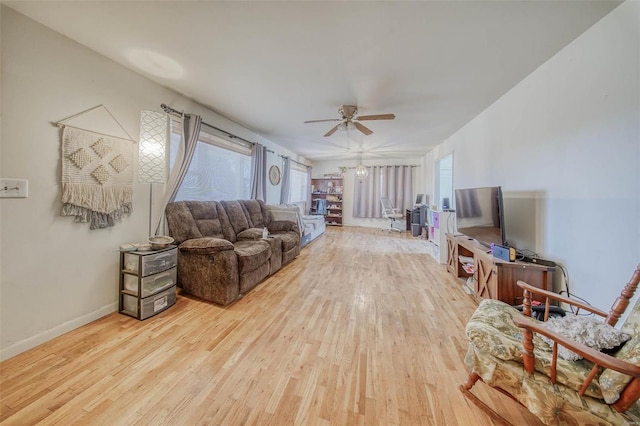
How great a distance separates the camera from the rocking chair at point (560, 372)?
84cm

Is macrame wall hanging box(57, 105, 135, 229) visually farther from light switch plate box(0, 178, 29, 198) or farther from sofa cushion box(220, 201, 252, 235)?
sofa cushion box(220, 201, 252, 235)

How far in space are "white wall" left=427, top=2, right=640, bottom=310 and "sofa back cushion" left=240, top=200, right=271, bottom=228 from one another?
3.58m

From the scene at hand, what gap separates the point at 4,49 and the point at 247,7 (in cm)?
168

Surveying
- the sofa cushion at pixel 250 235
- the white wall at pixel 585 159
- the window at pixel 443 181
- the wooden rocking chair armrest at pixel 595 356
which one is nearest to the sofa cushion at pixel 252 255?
the sofa cushion at pixel 250 235

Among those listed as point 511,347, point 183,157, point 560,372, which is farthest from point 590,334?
point 183,157

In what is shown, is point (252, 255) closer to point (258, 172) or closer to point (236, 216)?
point (236, 216)

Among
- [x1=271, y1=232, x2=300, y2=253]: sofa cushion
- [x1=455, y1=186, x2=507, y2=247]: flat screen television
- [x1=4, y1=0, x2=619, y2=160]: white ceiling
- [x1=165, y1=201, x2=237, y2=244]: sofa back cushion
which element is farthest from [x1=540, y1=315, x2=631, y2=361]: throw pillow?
[x1=165, y1=201, x2=237, y2=244]: sofa back cushion

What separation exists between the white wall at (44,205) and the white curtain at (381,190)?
648cm

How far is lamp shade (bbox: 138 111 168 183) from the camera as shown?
214cm

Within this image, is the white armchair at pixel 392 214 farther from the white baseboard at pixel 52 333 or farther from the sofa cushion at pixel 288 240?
the white baseboard at pixel 52 333

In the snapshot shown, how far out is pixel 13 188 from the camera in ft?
4.92

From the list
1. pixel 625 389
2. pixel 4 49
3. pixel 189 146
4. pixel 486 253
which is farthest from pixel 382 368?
pixel 4 49

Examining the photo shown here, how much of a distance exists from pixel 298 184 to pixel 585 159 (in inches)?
239

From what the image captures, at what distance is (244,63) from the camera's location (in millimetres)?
2064
